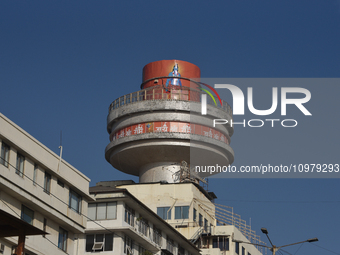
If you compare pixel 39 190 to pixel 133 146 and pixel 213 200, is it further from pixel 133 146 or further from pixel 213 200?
pixel 213 200

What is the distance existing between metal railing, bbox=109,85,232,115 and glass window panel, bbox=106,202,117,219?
31.4 metres

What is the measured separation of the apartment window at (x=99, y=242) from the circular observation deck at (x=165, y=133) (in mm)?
29207

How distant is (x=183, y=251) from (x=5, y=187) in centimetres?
2869

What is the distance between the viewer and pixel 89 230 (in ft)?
177

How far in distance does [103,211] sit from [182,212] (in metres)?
25.1

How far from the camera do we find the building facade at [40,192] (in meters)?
41.3

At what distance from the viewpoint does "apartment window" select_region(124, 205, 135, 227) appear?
5529 centimetres

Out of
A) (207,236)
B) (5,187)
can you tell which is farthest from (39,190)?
(207,236)

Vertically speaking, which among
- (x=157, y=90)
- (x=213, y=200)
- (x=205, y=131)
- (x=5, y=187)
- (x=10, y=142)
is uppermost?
(x=157, y=90)

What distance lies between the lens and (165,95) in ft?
282

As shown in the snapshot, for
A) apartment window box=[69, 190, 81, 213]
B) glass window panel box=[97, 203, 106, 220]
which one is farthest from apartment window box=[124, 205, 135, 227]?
apartment window box=[69, 190, 81, 213]

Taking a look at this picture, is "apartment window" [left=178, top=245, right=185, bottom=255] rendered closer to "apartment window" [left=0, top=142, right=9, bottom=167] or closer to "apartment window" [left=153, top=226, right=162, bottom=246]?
"apartment window" [left=153, top=226, right=162, bottom=246]

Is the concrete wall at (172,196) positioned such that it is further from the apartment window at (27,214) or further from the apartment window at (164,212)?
the apartment window at (27,214)

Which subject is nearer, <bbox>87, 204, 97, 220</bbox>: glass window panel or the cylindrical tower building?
<bbox>87, 204, 97, 220</bbox>: glass window panel
